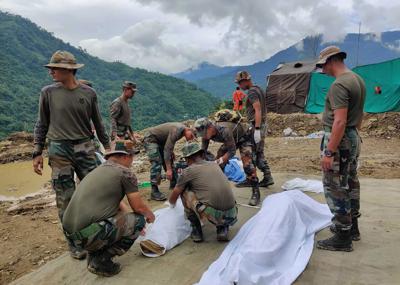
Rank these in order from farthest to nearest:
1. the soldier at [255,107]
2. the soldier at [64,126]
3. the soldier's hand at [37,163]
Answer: the soldier at [255,107], the soldier's hand at [37,163], the soldier at [64,126]

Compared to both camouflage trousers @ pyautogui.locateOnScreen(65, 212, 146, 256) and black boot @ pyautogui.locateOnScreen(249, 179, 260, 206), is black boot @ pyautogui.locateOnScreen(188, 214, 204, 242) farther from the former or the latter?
black boot @ pyautogui.locateOnScreen(249, 179, 260, 206)

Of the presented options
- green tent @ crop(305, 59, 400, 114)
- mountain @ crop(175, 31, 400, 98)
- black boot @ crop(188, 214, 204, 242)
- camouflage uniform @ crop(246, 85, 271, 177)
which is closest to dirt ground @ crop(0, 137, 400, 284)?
camouflage uniform @ crop(246, 85, 271, 177)

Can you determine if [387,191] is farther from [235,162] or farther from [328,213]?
[235,162]

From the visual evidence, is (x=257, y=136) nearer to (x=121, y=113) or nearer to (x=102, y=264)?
(x=121, y=113)

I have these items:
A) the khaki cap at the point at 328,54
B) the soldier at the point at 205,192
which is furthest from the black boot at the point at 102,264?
the khaki cap at the point at 328,54

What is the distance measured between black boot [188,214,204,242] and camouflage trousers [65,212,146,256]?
2.17ft

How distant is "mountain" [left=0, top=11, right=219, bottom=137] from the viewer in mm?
34037

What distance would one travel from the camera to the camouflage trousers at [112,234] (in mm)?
3150

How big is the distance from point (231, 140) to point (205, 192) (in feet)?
4.03

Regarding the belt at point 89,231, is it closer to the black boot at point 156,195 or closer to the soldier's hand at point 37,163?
the soldier's hand at point 37,163

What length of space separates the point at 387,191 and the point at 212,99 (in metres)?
53.6

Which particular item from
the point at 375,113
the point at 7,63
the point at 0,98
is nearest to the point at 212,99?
the point at 7,63

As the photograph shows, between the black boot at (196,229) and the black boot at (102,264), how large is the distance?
2.96 feet

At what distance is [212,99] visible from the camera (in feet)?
192
